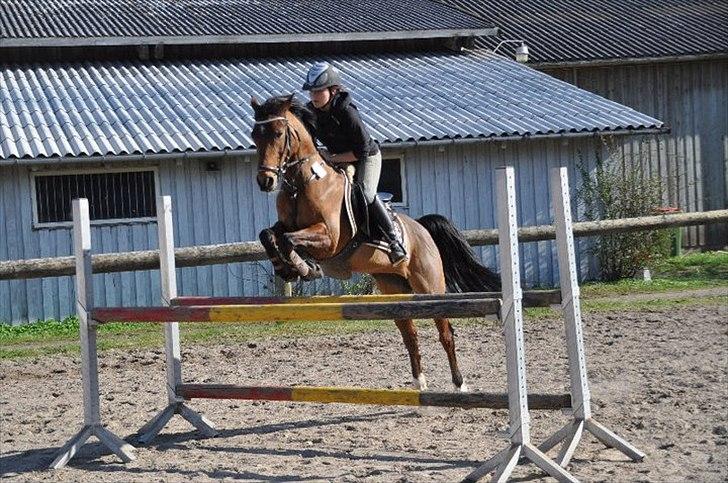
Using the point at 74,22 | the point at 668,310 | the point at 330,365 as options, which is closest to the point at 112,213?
the point at 74,22

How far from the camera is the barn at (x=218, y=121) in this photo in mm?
15641

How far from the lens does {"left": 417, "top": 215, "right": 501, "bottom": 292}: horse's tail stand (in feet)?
30.0

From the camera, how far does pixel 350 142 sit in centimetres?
839

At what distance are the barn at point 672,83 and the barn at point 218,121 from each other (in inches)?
61.1

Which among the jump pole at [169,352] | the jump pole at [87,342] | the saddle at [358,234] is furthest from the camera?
the saddle at [358,234]

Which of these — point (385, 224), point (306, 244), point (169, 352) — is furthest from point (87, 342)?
point (385, 224)

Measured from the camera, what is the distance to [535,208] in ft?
60.8

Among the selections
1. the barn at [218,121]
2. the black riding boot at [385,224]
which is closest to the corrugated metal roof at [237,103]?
the barn at [218,121]

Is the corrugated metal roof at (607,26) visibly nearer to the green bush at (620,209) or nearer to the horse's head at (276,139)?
the green bush at (620,209)

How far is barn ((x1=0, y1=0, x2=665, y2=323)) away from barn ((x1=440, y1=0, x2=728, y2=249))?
61.1 inches

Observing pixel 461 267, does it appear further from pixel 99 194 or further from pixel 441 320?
pixel 99 194

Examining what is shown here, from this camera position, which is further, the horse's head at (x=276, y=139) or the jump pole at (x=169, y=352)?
the jump pole at (x=169, y=352)

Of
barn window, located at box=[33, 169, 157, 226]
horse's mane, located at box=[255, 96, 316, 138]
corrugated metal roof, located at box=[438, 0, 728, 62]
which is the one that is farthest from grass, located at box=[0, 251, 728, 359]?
corrugated metal roof, located at box=[438, 0, 728, 62]

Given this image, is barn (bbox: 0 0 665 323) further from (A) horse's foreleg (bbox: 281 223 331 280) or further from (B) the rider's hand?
(A) horse's foreleg (bbox: 281 223 331 280)
